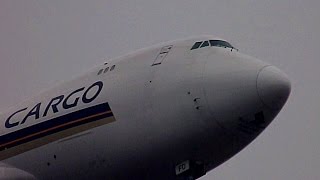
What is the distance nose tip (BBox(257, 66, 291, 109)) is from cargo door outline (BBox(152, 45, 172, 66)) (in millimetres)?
3559

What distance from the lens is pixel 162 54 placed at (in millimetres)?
28031

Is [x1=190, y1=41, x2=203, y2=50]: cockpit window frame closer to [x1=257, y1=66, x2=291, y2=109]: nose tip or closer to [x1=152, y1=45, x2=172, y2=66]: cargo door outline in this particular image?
[x1=152, y1=45, x2=172, y2=66]: cargo door outline

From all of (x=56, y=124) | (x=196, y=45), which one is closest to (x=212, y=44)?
(x=196, y=45)

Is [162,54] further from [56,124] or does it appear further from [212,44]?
[56,124]

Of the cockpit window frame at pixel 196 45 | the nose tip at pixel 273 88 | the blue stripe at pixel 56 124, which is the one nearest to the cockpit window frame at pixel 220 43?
the cockpit window frame at pixel 196 45

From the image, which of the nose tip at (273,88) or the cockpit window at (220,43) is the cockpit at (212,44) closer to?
the cockpit window at (220,43)

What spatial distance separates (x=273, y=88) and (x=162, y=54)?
4.32 meters

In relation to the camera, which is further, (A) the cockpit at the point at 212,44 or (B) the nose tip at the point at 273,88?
(A) the cockpit at the point at 212,44

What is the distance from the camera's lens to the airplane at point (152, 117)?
1007 inches

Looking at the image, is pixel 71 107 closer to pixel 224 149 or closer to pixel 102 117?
pixel 102 117

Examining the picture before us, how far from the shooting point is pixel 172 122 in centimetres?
2609

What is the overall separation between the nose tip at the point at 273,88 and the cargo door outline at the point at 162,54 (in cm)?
356

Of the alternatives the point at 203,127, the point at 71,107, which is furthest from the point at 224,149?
the point at 71,107

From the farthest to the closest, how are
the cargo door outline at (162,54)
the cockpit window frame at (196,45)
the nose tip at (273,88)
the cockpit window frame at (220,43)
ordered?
1. the cockpit window frame at (220,43)
2. the cockpit window frame at (196,45)
3. the cargo door outline at (162,54)
4. the nose tip at (273,88)
